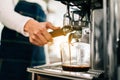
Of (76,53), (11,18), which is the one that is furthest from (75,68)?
(11,18)

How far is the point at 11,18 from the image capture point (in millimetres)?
1085

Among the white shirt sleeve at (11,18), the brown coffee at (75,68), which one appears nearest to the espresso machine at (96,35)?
the brown coffee at (75,68)

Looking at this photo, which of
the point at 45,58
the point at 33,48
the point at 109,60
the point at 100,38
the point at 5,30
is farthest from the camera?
the point at 45,58

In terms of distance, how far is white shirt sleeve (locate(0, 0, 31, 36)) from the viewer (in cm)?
105

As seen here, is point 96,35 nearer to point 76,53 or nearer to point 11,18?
point 76,53

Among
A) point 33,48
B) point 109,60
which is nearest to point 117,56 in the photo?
point 109,60

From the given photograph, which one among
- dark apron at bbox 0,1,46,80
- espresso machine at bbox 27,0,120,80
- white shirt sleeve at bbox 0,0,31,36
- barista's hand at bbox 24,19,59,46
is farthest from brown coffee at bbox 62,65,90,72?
dark apron at bbox 0,1,46,80

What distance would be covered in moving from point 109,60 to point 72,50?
0.25 m

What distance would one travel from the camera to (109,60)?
92 centimetres

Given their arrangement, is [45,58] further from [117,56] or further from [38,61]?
[117,56]

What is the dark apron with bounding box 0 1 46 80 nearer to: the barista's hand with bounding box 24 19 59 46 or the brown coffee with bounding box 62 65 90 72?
the barista's hand with bounding box 24 19 59 46

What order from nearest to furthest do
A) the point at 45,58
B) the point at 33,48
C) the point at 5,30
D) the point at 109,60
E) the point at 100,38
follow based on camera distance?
the point at 109,60, the point at 100,38, the point at 5,30, the point at 33,48, the point at 45,58

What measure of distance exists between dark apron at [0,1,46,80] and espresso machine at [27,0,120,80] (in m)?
0.30

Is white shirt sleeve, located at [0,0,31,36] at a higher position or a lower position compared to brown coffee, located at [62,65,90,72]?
higher
